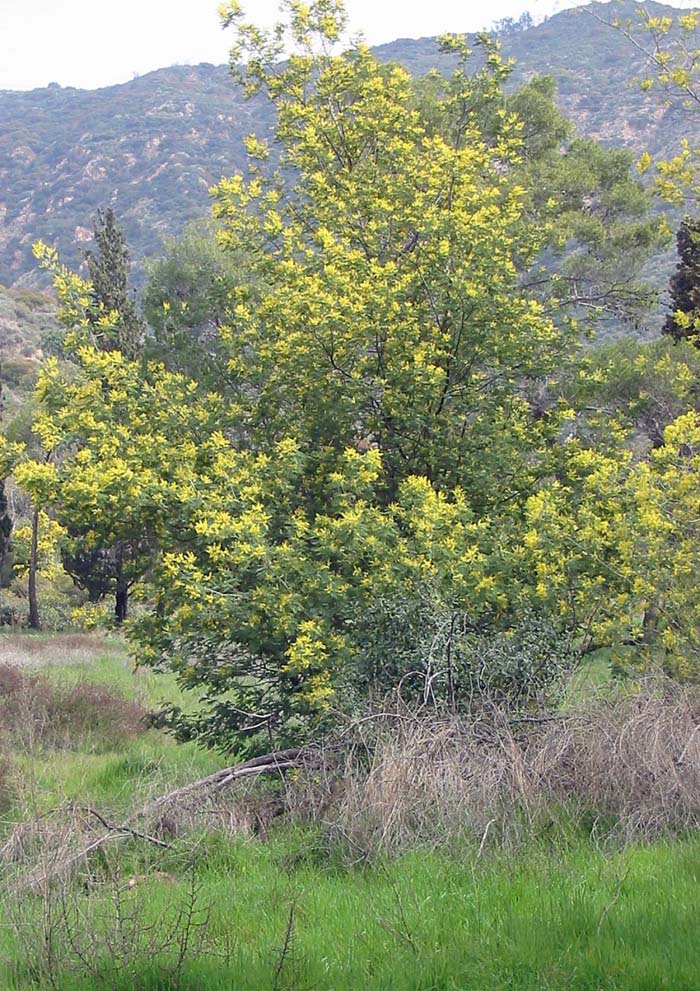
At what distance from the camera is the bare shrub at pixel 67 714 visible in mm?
11461

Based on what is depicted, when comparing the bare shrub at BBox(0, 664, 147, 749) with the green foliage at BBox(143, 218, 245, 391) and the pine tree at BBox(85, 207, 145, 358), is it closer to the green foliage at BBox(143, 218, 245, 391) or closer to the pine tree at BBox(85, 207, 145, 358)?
the green foliage at BBox(143, 218, 245, 391)

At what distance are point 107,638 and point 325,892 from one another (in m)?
24.0

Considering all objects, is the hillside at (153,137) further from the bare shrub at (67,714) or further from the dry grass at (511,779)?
the dry grass at (511,779)

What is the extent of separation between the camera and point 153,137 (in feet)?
400

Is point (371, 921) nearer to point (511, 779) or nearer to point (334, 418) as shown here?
point (511, 779)

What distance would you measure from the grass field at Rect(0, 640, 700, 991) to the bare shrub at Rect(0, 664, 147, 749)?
5.04 m

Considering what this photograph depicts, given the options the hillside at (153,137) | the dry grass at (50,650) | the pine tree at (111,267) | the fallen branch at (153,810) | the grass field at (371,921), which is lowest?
the dry grass at (50,650)

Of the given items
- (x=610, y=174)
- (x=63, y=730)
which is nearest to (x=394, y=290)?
(x=63, y=730)

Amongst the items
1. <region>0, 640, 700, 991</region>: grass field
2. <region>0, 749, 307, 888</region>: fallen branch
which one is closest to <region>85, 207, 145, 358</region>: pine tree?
<region>0, 749, 307, 888</region>: fallen branch

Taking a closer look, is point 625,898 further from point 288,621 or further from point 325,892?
point 288,621

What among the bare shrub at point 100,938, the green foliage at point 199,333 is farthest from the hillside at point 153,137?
the bare shrub at point 100,938

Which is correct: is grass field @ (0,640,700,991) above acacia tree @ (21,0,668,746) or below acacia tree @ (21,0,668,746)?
below

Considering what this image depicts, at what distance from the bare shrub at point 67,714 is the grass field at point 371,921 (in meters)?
5.04

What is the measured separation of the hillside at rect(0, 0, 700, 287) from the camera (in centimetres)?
8038
